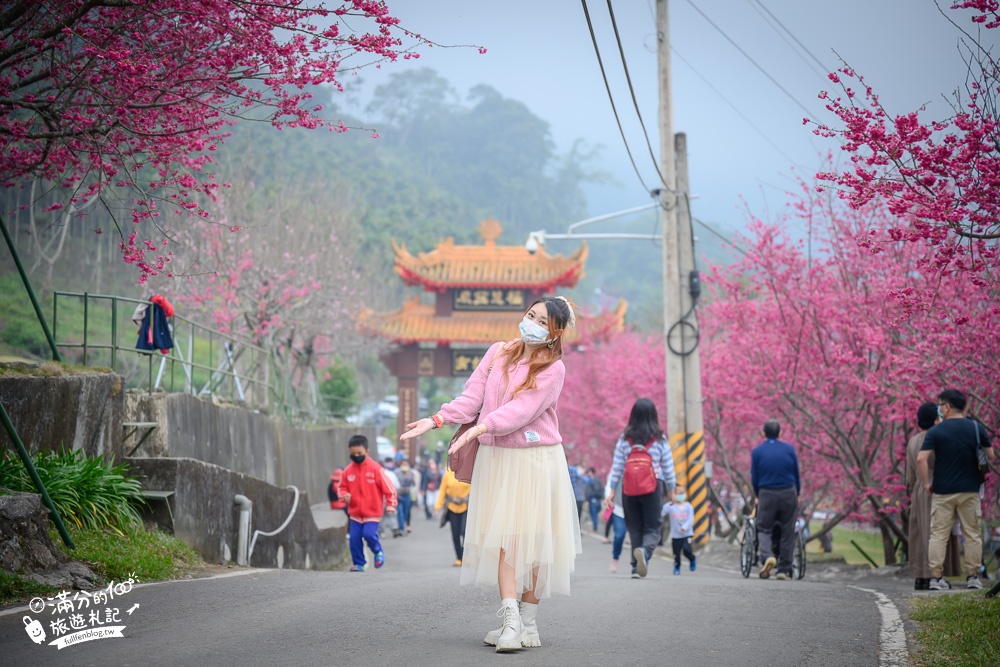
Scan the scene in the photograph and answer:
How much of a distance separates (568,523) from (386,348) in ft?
124

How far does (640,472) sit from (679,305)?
8.97 meters

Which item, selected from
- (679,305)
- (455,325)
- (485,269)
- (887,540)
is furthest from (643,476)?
(485,269)

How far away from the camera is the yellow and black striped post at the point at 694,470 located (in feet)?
65.6

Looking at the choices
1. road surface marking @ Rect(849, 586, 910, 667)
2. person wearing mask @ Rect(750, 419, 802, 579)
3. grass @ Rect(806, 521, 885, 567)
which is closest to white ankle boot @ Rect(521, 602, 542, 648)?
road surface marking @ Rect(849, 586, 910, 667)

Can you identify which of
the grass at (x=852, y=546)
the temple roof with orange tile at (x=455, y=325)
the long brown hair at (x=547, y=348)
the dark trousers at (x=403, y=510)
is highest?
the temple roof with orange tile at (x=455, y=325)

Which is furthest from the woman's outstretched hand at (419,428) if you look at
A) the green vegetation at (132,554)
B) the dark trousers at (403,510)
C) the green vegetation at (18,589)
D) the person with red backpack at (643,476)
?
the dark trousers at (403,510)

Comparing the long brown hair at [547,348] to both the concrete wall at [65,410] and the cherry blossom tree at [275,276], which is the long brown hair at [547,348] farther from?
the cherry blossom tree at [275,276]

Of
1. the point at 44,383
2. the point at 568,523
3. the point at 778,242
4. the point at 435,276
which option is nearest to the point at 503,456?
the point at 568,523

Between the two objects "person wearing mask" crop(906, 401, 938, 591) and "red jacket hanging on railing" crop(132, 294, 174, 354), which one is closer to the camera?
"person wearing mask" crop(906, 401, 938, 591)

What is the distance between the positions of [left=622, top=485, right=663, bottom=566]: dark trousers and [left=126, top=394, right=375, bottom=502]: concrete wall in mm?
5968

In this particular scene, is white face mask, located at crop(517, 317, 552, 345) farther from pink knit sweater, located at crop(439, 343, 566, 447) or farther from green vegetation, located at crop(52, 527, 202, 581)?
green vegetation, located at crop(52, 527, 202, 581)

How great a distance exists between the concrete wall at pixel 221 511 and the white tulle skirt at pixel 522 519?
588cm

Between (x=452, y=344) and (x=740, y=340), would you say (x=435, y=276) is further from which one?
(x=740, y=340)

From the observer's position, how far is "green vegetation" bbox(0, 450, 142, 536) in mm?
9422
